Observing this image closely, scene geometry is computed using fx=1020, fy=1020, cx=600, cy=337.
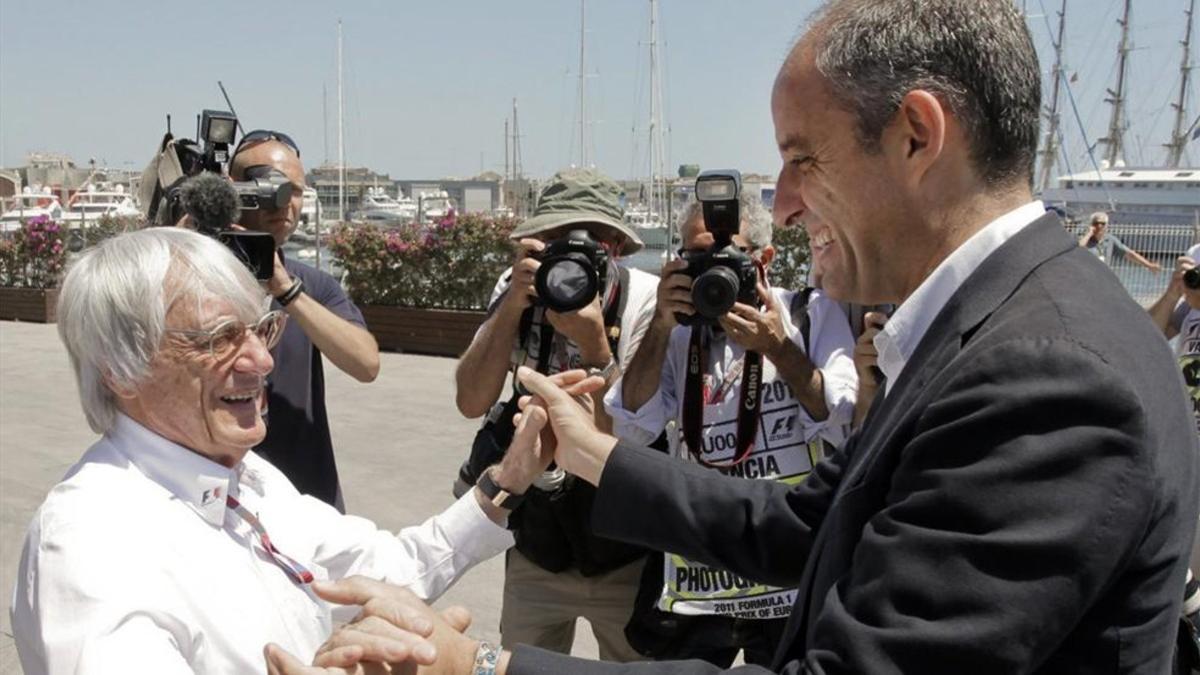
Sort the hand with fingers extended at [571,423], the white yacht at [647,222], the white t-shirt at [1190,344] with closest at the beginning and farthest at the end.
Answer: the hand with fingers extended at [571,423]
the white t-shirt at [1190,344]
the white yacht at [647,222]

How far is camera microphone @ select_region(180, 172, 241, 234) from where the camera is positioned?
278cm

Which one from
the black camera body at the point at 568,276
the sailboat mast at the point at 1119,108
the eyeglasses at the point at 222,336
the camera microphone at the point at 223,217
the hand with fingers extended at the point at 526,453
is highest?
the sailboat mast at the point at 1119,108

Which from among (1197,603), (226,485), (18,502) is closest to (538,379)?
(226,485)

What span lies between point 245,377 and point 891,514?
53.3 inches

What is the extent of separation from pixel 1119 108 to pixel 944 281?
5463 cm

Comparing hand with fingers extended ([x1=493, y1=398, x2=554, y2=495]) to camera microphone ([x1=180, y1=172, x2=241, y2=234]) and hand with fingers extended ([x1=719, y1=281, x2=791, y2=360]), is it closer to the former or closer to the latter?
hand with fingers extended ([x1=719, y1=281, x2=791, y2=360])

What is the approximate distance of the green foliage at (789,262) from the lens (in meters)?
10.4

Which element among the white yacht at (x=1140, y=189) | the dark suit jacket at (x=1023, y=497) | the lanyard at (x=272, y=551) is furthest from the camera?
the white yacht at (x=1140, y=189)

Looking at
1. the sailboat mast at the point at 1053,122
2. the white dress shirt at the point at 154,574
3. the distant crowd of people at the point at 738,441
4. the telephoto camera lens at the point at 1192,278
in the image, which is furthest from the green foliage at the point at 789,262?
the white dress shirt at the point at 154,574

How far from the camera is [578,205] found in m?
3.25

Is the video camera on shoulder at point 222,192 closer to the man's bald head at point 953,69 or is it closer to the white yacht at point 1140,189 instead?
the man's bald head at point 953,69

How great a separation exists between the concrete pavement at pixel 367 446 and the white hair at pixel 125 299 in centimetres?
273

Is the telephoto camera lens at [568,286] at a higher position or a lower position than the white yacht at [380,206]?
lower

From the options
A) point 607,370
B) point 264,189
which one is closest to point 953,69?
point 607,370
